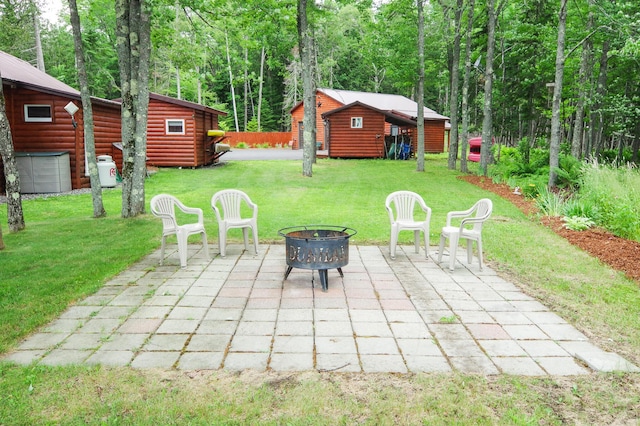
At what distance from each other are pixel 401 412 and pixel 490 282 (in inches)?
121

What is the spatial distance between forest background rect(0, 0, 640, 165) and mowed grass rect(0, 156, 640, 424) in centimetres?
434

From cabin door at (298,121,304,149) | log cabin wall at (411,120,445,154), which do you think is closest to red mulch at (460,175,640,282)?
log cabin wall at (411,120,445,154)

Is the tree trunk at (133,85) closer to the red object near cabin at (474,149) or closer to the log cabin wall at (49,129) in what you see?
the log cabin wall at (49,129)

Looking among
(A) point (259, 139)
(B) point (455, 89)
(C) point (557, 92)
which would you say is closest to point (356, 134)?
(B) point (455, 89)

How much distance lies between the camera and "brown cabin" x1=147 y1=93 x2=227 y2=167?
63.8 ft

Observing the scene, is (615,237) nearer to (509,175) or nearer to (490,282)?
(490,282)

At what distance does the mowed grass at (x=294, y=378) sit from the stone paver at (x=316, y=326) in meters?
0.17

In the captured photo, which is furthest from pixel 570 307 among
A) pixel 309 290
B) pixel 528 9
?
pixel 528 9

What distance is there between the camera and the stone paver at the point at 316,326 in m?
3.25

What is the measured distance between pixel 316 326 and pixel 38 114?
43.9ft

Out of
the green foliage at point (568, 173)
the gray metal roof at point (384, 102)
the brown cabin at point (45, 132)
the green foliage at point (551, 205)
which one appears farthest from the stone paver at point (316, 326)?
the gray metal roof at point (384, 102)

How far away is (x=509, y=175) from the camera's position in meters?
15.2

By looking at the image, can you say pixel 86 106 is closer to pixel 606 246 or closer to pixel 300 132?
pixel 606 246

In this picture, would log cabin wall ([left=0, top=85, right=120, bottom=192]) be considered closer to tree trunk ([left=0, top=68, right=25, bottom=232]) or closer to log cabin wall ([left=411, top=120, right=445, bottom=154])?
tree trunk ([left=0, top=68, right=25, bottom=232])
